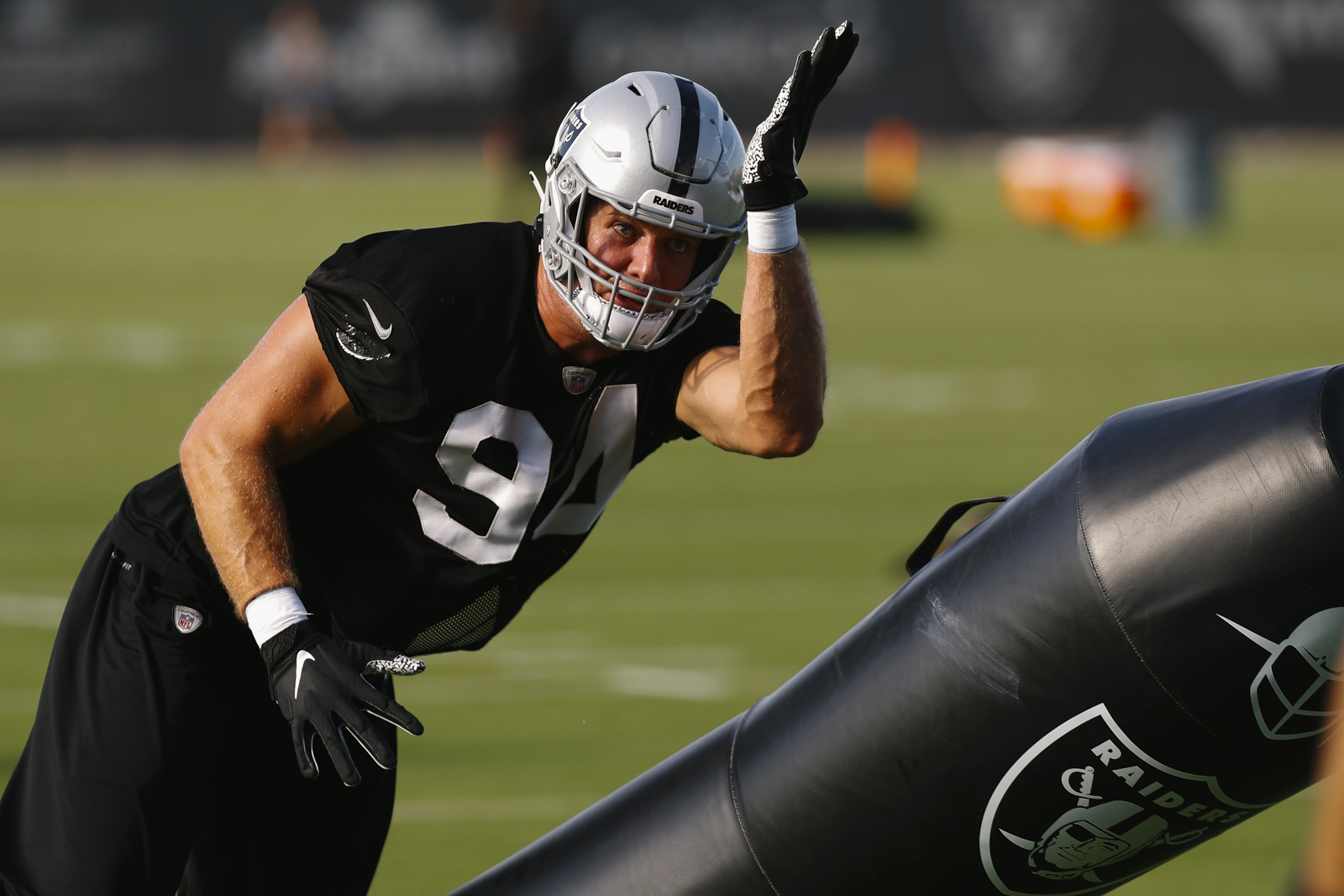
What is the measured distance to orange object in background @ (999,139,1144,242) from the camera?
816 inches

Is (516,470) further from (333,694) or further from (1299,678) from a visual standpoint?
(1299,678)

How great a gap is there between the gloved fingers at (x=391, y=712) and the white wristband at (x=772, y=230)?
3.23 ft

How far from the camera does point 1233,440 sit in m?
2.95

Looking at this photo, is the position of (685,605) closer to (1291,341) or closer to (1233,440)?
(1233,440)

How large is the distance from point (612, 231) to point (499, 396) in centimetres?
37

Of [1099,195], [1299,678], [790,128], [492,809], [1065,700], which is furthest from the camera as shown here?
[1099,195]

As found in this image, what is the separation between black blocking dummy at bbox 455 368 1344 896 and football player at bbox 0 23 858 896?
499 mm

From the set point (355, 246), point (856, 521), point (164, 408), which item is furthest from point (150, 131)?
point (355, 246)

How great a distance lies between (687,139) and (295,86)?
24.2 meters

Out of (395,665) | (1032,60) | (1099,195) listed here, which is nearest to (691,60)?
(1032,60)

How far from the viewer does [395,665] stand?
3234 mm

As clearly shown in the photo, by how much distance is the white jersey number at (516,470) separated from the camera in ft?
11.7

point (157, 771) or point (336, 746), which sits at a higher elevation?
point (336, 746)

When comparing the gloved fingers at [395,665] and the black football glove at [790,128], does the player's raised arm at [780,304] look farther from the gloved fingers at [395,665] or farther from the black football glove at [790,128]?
the gloved fingers at [395,665]
